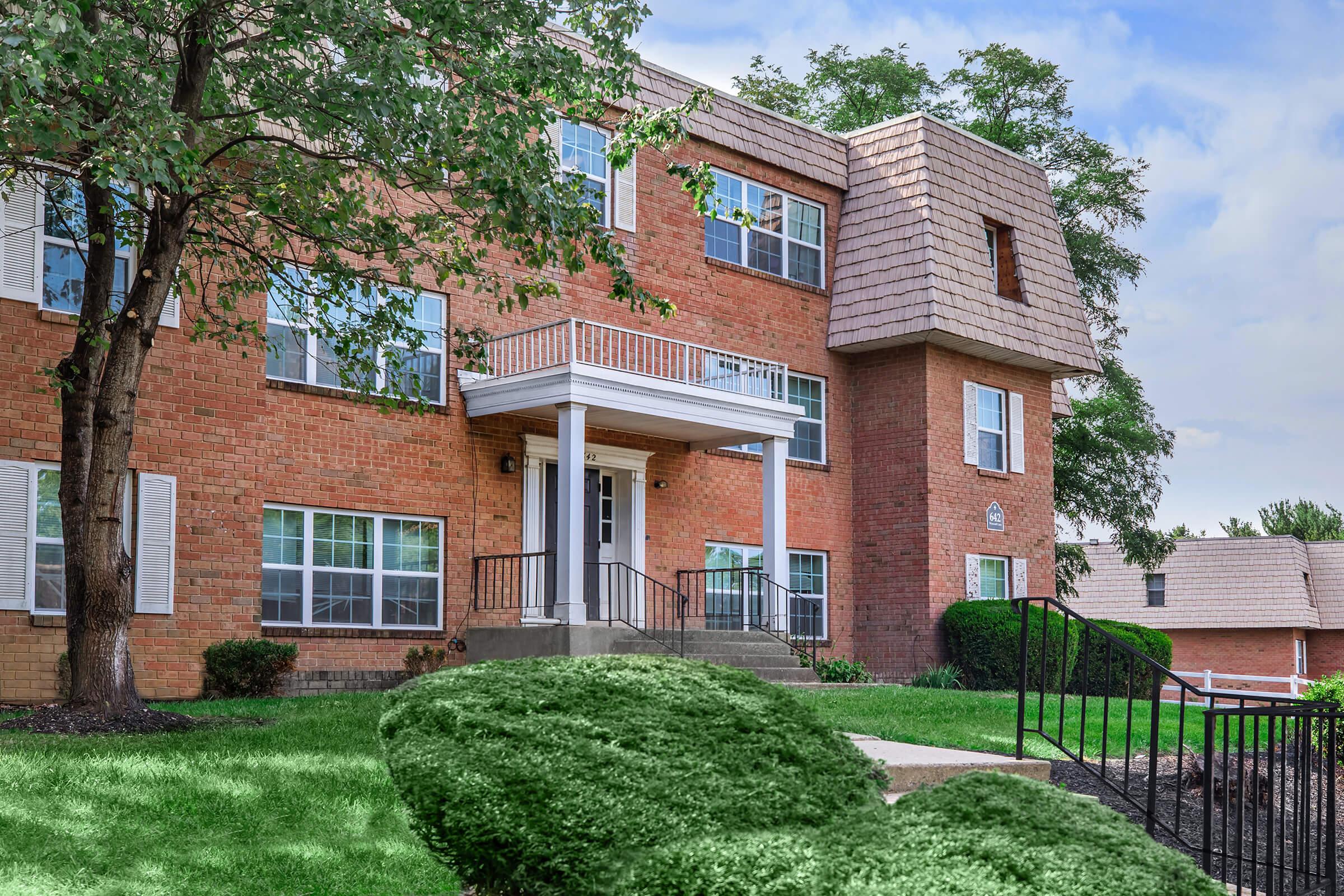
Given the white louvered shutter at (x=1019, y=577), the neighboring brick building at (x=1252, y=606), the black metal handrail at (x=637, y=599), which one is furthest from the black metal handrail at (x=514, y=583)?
the neighboring brick building at (x=1252, y=606)

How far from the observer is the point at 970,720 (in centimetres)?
1293

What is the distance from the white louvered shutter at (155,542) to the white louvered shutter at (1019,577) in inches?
565

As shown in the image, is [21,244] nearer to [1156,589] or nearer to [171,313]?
[171,313]

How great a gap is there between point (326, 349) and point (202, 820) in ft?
31.1

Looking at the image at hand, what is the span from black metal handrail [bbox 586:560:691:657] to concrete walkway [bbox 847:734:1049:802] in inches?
305

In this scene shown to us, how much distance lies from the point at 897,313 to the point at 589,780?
1694cm

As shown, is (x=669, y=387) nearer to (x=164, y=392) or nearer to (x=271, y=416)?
(x=271, y=416)

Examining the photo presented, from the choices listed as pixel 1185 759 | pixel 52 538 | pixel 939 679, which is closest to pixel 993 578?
pixel 939 679

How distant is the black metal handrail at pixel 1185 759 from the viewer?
6395 millimetres

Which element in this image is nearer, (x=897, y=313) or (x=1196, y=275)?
(x=897, y=313)

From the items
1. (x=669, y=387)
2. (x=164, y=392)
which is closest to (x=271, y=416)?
(x=164, y=392)

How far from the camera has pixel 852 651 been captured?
21000 millimetres

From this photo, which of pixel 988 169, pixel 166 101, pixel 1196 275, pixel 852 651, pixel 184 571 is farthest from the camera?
pixel 1196 275

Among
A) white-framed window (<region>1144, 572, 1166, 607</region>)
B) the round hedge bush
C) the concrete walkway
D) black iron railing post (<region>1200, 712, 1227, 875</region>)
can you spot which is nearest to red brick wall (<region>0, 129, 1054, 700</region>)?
the concrete walkway
